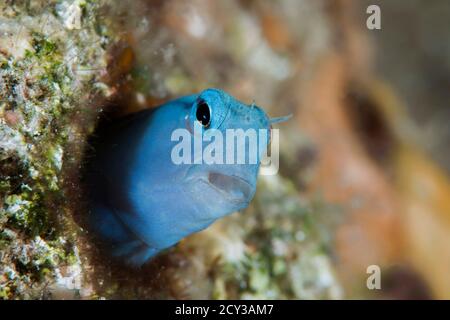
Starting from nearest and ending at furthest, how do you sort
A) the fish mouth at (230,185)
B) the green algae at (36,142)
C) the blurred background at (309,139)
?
the green algae at (36,142)
the fish mouth at (230,185)
the blurred background at (309,139)

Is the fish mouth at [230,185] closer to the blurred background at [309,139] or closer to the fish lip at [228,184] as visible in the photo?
the fish lip at [228,184]

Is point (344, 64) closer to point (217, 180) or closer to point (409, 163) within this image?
point (409, 163)

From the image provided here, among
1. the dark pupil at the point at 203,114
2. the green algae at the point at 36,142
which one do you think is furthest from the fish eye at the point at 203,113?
the green algae at the point at 36,142

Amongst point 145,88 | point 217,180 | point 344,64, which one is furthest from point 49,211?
point 344,64

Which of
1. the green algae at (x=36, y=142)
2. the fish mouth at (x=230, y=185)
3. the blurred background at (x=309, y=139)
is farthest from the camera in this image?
the blurred background at (x=309, y=139)

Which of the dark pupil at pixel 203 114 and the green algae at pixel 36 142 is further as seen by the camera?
the dark pupil at pixel 203 114

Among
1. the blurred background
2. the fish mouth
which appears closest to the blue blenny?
the fish mouth

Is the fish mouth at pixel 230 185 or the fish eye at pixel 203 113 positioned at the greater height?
the fish eye at pixel 203 113
